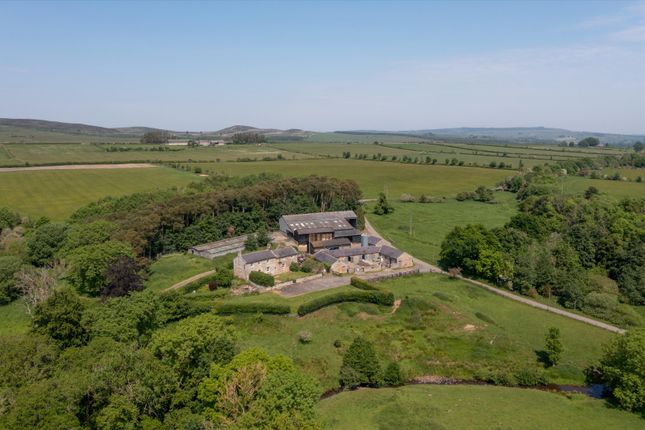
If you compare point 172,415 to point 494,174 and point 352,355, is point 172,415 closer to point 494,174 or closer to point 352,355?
point 352,355

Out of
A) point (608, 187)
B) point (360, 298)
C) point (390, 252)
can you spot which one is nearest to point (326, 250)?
point (390, 252)

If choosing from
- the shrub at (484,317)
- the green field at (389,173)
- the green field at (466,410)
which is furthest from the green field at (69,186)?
the shrub at (484,317)

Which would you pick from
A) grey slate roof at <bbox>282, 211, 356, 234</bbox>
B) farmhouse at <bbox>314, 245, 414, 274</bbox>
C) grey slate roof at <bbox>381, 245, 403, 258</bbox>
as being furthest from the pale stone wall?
grey slate roof at <bbox>381, 245, 403, 258</bbox>

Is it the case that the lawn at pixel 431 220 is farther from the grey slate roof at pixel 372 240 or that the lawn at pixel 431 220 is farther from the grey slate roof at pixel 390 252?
the grey slate roof at pixel 390 252

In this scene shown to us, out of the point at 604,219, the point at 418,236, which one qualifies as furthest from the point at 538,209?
the point at 418,236

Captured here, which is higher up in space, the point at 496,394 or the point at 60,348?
the point at 60,348

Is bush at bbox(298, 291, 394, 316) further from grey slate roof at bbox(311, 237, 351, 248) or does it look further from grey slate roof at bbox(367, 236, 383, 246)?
grey slate roof at bbox(367, 236, 383, 246)

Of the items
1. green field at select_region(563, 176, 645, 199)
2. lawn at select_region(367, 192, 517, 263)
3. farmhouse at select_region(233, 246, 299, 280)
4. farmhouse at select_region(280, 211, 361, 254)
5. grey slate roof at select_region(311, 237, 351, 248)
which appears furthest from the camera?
green field at select_region(563, 176, 645, 199)

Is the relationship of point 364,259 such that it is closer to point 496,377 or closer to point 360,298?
point 360,298
